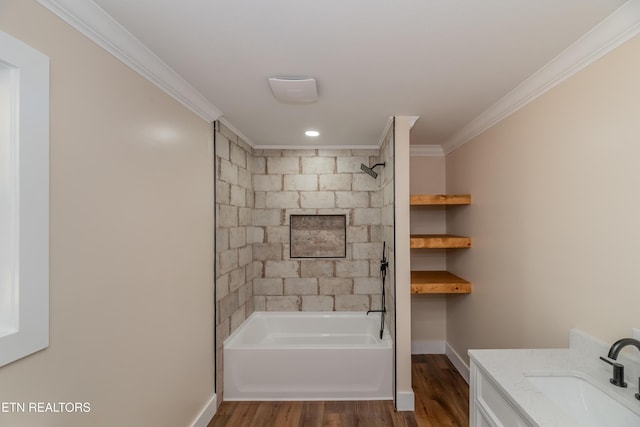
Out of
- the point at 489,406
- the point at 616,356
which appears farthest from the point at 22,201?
the point at 616,356

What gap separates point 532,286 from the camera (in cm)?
209

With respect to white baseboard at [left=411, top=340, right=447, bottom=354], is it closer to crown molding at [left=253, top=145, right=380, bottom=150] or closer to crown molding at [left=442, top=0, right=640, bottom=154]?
crown molding at [left=253, top=145, right=380, bottom=150]

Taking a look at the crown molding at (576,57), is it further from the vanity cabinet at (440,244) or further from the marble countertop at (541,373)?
the marble countertop at (541,373)

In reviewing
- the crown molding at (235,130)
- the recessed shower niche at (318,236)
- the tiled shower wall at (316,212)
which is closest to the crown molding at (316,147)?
the tiled shower wall at (316,212)

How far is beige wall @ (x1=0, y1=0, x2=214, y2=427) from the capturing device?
117 cm

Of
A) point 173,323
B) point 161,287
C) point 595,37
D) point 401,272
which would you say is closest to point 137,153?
point 161,287

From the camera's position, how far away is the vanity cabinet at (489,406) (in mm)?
1260

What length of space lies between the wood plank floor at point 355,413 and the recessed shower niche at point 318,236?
1.58 meters

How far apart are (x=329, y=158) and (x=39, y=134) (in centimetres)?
292

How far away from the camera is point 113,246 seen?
57.7 inches

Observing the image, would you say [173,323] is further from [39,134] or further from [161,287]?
[39,134]

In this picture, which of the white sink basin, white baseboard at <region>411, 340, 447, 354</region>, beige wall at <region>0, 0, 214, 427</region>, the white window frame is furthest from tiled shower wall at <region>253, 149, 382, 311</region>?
the white window frame

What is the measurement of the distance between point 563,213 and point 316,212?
2.45m

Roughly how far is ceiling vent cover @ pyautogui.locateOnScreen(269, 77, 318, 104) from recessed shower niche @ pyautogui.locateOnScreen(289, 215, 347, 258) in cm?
180
